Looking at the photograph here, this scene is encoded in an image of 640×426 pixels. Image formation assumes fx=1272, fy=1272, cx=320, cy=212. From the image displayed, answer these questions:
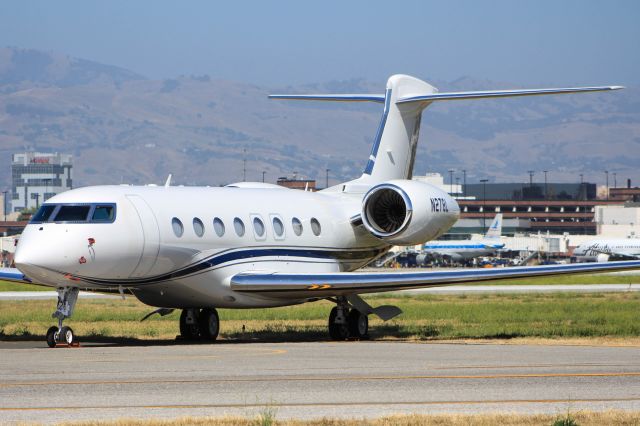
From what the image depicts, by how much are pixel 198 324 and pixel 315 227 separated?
12.2 ft

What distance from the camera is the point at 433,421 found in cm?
1342

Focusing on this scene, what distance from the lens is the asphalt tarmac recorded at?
14.4 metres

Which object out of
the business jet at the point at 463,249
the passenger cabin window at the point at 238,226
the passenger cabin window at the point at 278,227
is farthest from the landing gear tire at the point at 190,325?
the business jet at the point at 463,249

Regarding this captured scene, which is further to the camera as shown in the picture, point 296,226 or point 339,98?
point 339,98

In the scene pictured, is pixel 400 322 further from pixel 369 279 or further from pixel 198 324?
pixel 369 279

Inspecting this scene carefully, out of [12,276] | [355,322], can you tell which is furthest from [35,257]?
[355,322]

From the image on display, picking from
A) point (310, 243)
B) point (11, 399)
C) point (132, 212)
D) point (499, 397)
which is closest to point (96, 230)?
point (132, 212)

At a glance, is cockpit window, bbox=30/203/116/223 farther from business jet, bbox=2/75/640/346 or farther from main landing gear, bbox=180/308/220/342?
main landing gear, bbox=180/308/220/342

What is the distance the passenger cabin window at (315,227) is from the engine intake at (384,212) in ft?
3.58

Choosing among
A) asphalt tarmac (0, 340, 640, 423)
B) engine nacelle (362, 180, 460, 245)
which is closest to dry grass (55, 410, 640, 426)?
asphalt tarmac (0, 340, 640, 423)

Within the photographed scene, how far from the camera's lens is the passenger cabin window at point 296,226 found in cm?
2899

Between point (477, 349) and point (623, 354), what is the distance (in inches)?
103

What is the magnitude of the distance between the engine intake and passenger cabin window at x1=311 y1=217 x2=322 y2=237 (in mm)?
1092

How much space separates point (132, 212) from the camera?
24844 millimetres
